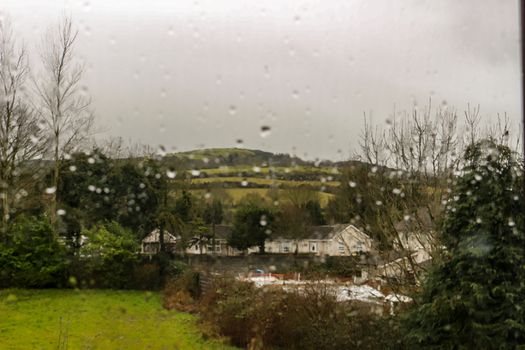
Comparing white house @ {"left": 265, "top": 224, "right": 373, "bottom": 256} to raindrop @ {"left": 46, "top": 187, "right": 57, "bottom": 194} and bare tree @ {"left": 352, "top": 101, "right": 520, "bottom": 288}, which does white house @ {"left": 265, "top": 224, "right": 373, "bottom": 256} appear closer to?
bare tree @ {"left": 352, "top": 101, "right": 520, "bottom": 288}

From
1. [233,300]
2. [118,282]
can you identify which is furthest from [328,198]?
[118,282]

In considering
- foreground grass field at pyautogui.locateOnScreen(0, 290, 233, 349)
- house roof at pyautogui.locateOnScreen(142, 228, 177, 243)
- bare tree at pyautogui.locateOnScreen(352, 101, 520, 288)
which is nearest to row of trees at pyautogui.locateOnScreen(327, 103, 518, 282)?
bare tree at pyautogui.locateOnScreen(352, 101, 520, 288)

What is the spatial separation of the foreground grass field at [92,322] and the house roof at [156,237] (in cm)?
143

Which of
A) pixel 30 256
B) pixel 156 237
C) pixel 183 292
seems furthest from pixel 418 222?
pixel 30 256

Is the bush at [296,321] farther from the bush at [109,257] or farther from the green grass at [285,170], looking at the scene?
the bush at [109,257]

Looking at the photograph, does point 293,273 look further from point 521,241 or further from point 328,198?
point 521,241

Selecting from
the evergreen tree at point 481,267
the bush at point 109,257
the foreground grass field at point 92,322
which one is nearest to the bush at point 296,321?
the foreground grass field at point 92,322

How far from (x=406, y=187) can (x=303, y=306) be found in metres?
2.37

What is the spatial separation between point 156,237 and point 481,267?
9064 mm

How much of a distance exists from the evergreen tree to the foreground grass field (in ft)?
11.7

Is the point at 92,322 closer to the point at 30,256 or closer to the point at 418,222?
the point at 30,256

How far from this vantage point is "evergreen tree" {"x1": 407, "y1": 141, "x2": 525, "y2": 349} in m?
4.98

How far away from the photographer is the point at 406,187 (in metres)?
6.99

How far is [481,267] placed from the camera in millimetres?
5105
